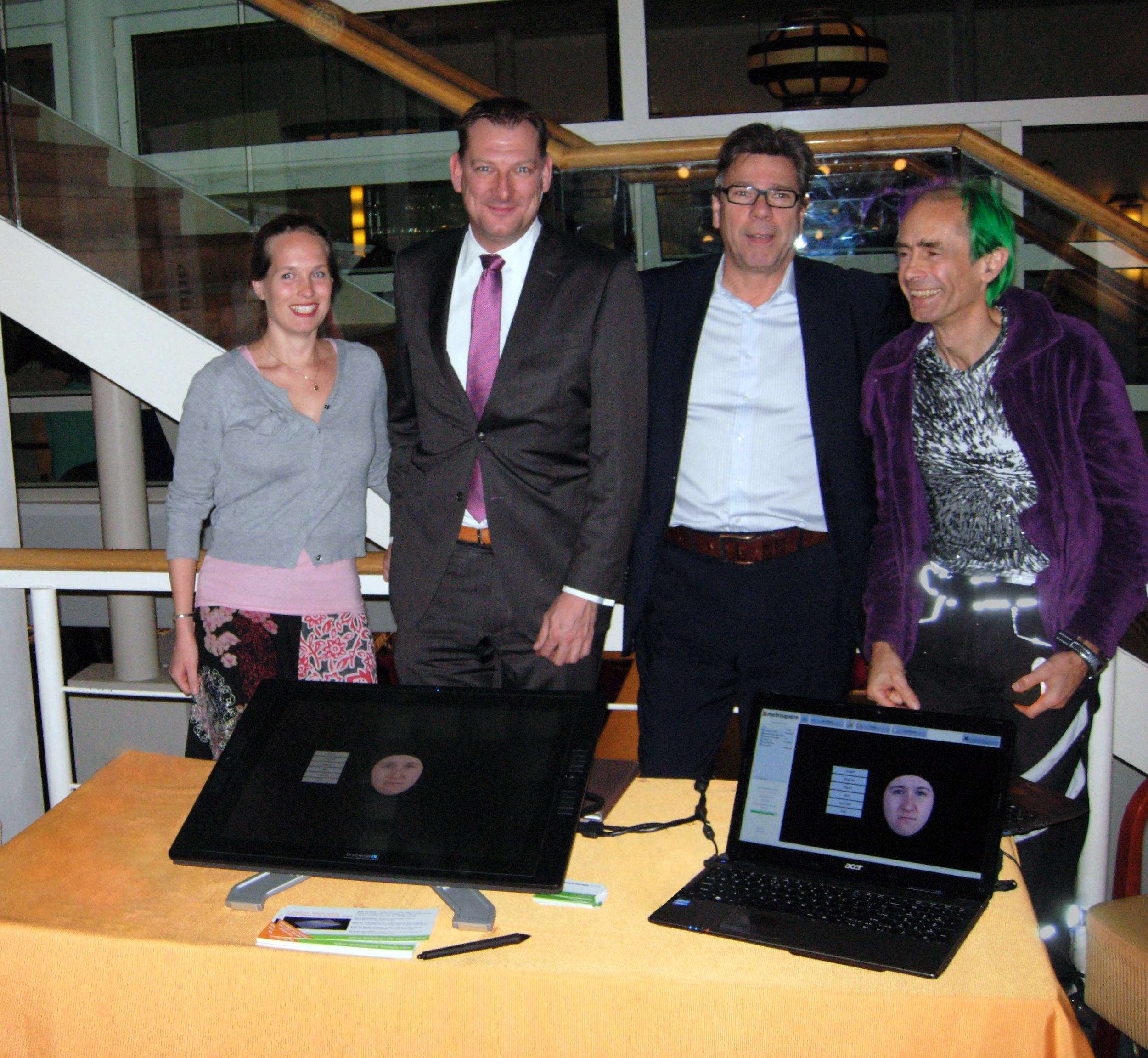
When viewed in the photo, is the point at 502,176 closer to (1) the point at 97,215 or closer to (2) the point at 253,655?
(2) the point at 253,655

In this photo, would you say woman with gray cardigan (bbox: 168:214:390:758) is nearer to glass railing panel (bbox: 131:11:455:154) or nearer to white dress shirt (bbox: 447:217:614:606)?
white dress shirt (bbox: 447:217:614:606)

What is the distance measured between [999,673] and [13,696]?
2539 millimetres

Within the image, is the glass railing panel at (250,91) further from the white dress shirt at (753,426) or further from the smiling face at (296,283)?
the white dress shirt at (753,426)

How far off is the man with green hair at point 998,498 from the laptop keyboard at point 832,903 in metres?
0.53

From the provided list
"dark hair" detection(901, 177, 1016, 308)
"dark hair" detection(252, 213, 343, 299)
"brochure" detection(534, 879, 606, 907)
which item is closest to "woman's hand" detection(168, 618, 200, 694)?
"dark hair" detection(252, 213, 343, 299)

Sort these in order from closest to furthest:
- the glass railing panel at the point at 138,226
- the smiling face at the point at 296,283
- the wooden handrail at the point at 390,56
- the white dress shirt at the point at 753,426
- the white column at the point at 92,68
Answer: the white dress shirt at the point at 753,426
the smiling face at the point at 296,283
the wooden handrail at the point at 390,56
the glass railing panel at the point at 138,226
the white column at the point at 92,68

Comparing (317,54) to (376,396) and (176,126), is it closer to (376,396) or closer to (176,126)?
(176,126)

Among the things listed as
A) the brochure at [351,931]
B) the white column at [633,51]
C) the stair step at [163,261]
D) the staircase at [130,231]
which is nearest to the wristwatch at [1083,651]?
the brochure at [351,931]

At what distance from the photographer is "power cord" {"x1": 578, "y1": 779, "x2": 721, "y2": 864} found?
59.0 inches

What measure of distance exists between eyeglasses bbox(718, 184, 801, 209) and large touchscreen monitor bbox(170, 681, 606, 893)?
983mm

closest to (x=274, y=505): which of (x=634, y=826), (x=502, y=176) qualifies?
(x=502, y=176)

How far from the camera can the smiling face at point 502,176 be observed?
6.24ft

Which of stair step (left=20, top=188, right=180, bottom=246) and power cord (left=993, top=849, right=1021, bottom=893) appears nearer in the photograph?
power cord (left=993, top=849, right=1021, bottom=893)

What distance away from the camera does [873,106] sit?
5.62m
